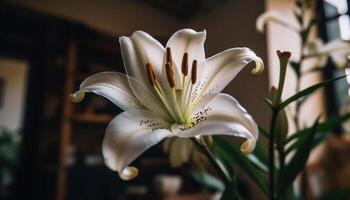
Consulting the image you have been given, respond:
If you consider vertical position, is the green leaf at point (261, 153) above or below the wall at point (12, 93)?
below

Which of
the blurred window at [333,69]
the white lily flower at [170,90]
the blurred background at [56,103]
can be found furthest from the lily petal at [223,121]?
the blurred background at [56,103]

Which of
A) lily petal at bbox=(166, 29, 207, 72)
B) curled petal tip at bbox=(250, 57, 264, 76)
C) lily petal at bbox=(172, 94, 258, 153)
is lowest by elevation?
lily petal at bbox=(172, 94, 258, 153)

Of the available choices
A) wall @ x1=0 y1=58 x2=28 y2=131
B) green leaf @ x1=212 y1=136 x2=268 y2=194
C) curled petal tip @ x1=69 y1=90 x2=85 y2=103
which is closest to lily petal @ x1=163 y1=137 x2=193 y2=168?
green leaf @ x1=212 y1=136 x2=268 y2=194

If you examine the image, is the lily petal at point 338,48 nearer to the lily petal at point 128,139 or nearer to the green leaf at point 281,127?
the green leaf at point 281,127

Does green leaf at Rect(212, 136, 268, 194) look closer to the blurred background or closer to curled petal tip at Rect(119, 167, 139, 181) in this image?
curled petal tip at Rect(119, 167, 139, 181)

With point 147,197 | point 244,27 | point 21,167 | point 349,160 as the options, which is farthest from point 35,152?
point 349,160

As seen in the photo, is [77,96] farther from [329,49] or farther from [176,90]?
[329,49]

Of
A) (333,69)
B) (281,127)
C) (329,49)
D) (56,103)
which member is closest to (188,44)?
(281,127)
